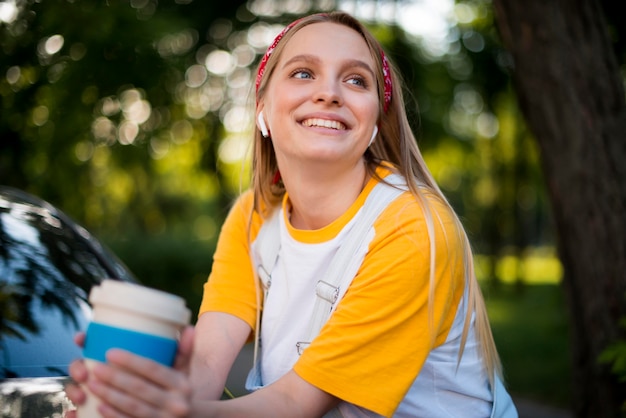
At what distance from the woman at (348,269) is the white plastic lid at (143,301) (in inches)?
17.2

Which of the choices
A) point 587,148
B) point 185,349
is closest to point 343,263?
point 185,349

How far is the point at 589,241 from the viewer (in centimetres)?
427

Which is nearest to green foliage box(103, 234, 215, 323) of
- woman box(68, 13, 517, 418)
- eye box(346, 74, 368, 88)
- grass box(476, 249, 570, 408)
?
grass box(476, 249, 570, 408)

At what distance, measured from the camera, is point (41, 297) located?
2592 millimetres

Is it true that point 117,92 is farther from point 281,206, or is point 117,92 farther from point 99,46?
point 281,206

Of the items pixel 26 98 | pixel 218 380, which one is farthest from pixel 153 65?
pixel 218 380

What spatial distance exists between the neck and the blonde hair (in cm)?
7

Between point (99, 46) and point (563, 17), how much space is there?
264cm

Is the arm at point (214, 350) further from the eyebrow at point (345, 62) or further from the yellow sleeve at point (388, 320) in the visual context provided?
the eyebrow at point (345, 62)

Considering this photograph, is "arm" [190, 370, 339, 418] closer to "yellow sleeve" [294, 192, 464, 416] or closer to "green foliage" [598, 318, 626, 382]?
"yellow sleeve" [294, 192, 464, 416]

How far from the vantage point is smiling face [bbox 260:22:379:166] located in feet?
7.63

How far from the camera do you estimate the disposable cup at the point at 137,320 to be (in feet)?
4.14

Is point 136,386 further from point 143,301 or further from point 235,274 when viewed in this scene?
point 235,274

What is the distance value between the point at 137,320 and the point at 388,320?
2.90ft
